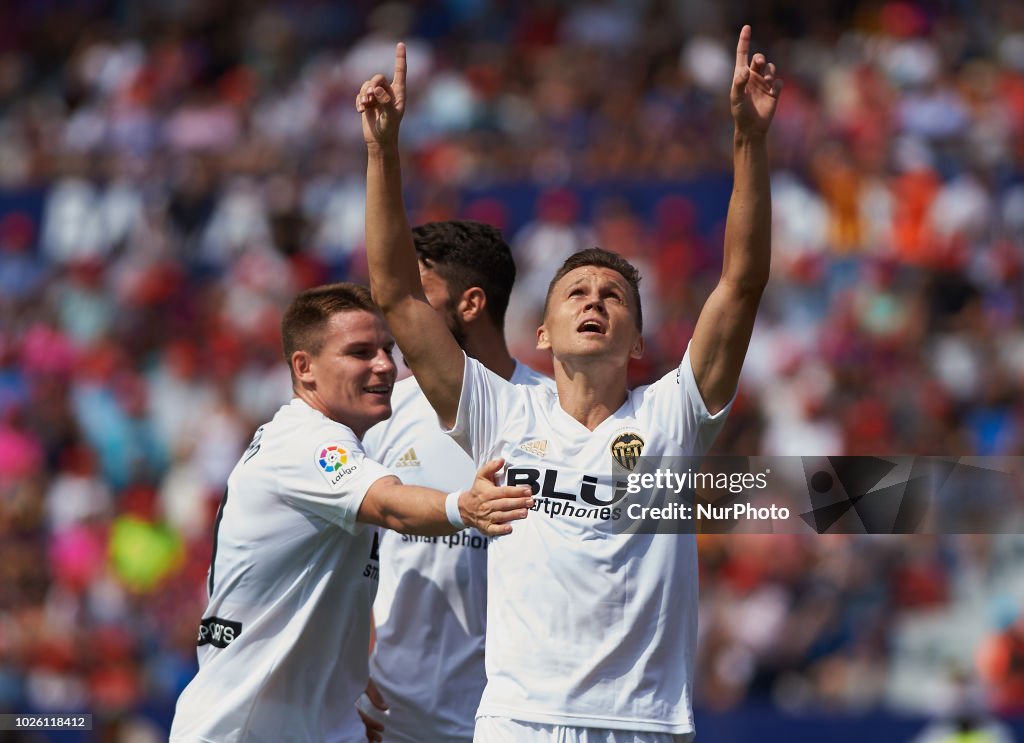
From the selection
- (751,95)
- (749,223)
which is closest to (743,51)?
(751,95)

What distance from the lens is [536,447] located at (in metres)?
4.99

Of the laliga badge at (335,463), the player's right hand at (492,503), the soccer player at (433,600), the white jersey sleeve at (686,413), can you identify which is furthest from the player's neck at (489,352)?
the player's right hand at (492,503)

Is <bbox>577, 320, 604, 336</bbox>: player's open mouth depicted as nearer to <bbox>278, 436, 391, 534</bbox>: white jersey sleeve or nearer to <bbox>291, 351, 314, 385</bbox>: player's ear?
<bbox>278, 436, 391, 534</bbox>: white jersey sleeve

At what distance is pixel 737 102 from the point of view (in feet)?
15.9

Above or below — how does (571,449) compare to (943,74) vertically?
below

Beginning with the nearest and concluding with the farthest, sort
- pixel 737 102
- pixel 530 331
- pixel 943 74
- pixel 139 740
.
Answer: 1. pixel 737 102
2. pixel 139 740
3. pixel 530 331
4. pixel 943 74

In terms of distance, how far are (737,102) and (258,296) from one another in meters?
10.1

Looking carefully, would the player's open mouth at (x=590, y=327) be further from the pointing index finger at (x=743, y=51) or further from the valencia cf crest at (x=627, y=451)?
the pointing index finger at (x=743, y=51)

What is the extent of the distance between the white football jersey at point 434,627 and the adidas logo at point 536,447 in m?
0.98

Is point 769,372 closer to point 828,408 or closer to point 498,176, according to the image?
point 828,408

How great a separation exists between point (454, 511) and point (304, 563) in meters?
0.99

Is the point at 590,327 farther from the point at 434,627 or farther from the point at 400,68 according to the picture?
the point at 434,627

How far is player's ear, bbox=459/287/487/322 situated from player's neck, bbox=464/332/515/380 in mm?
75

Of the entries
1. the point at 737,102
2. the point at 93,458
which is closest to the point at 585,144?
the point at 93,458
